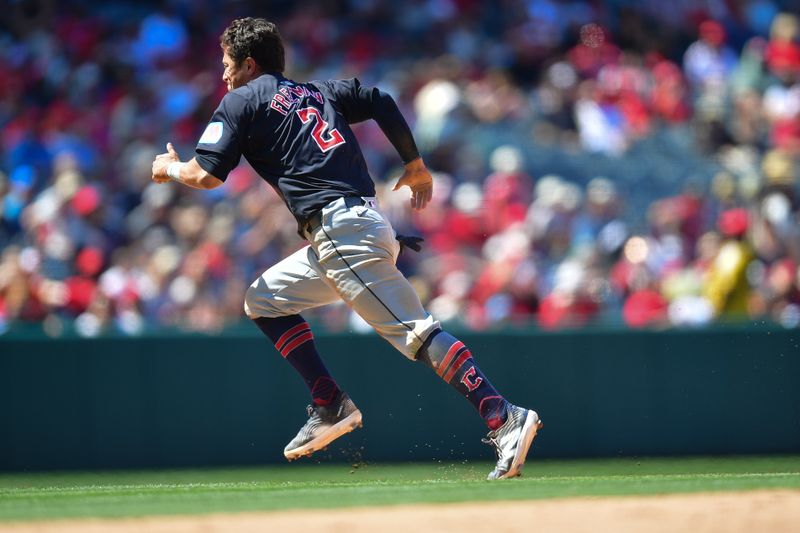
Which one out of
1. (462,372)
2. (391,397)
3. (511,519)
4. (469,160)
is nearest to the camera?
(511,519)

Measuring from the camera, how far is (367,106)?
19.1 feet

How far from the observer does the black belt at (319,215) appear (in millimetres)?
A: 5565

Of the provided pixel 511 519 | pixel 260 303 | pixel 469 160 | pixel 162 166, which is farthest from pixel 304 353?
pixel 469 160

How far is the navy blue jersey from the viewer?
5434 millimetres

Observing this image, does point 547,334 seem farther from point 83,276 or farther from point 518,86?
point 518,86

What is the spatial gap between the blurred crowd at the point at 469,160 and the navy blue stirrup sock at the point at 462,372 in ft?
9.30

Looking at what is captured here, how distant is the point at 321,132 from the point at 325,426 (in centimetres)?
148

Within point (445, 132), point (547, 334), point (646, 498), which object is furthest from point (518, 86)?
point (646, 498)

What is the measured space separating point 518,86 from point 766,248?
3879mm

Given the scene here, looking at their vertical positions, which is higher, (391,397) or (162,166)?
(162,166)

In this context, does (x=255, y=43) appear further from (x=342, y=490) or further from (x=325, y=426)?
(x=342, y=490)

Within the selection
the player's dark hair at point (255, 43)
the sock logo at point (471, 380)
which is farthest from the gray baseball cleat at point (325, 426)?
the player's dark hair at point (255, 43)

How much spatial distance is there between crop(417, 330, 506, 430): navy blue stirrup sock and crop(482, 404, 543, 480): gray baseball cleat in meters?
0.04

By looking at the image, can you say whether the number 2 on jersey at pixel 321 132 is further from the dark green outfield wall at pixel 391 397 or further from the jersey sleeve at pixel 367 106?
the dark green outfield wall at pixel 391 397
